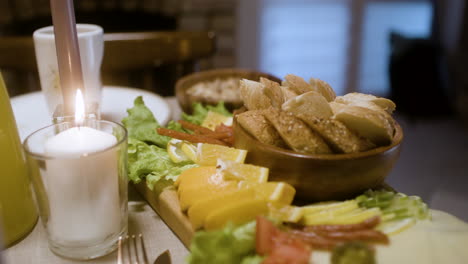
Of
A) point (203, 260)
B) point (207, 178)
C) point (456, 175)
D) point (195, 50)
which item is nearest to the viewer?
point (203, 260)

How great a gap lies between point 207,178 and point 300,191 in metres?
0.18

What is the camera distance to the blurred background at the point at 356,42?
3500mm

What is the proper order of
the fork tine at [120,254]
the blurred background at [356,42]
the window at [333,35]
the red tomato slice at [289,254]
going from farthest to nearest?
the window at [333,35], the blurred background at [356,42], the fork tine at [120,254], the red tomato slice at [289,254]

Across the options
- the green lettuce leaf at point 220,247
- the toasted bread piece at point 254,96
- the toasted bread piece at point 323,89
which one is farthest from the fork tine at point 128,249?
the toasted bread piece at point 323,89

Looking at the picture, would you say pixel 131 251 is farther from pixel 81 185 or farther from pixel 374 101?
pixel 374 101

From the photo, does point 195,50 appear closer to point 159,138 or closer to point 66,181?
point 159,138

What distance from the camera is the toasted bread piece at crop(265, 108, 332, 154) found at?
0.86m

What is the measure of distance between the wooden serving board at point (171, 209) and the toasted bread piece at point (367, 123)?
13 centimetres

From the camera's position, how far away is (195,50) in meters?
2.30

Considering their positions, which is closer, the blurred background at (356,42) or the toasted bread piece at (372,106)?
the toasted bread piece at (372,106)

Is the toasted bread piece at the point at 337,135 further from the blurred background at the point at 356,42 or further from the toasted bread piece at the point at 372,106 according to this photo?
the blurred background at the point at 356,42

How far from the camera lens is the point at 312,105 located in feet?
2.98

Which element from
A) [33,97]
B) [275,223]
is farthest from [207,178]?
[33,97]

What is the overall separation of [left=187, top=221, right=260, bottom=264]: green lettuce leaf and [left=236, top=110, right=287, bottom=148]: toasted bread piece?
0.79 ft
